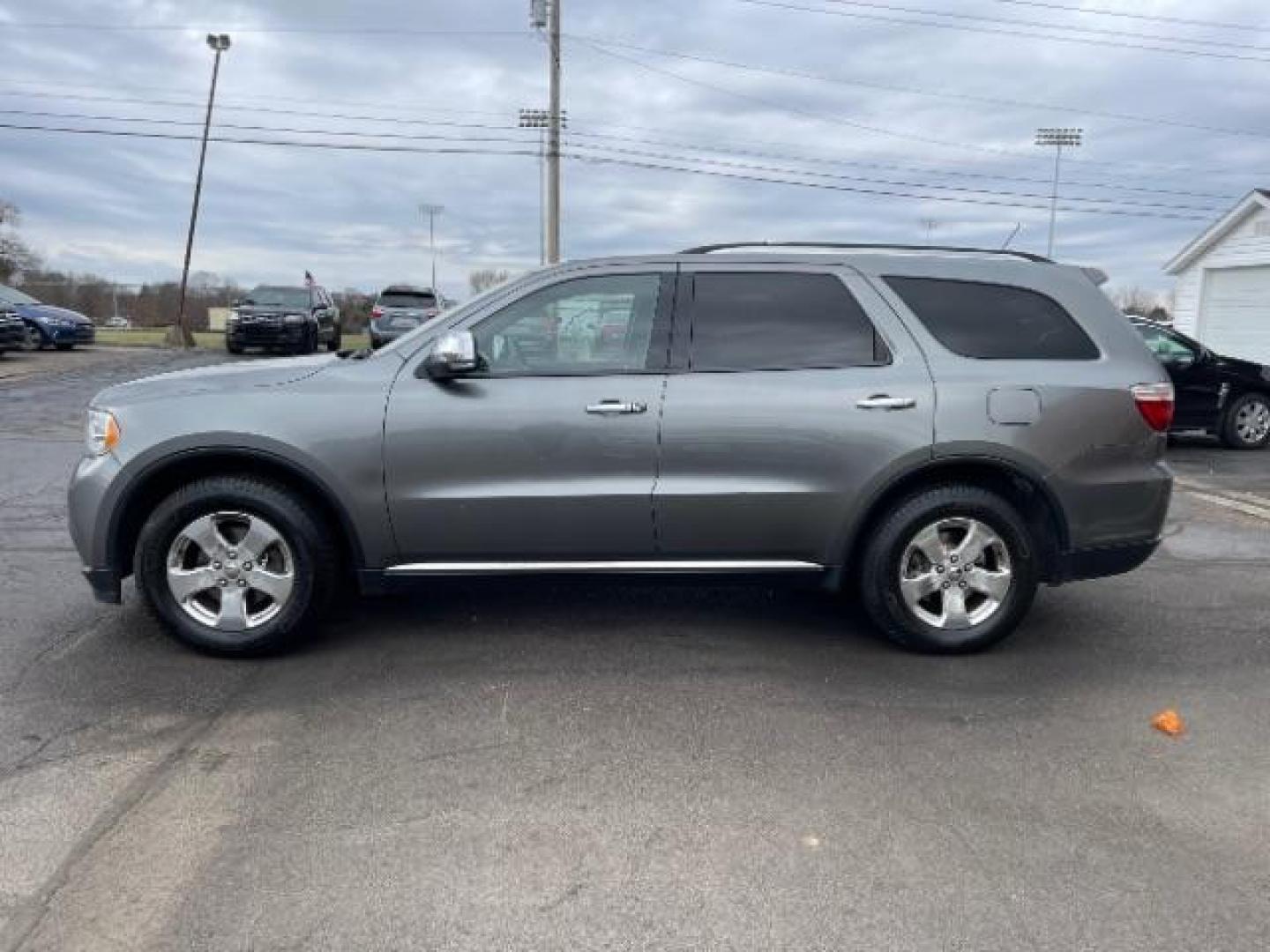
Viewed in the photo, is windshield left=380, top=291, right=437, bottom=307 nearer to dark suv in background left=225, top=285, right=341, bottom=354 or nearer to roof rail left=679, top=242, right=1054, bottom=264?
dark suv in background left=225, top=285, right=341, bottom=354

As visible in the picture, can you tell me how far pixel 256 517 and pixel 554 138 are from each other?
2344cm

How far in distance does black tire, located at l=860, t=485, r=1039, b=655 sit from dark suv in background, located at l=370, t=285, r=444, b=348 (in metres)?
20.1

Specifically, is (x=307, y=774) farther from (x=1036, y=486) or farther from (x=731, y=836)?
(x=1036, y=486)

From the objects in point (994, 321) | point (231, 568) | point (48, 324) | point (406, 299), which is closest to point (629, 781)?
point (231, 568)

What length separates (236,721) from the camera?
3.84 metres

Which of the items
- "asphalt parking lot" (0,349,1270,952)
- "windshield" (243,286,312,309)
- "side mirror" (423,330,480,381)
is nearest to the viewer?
"asphalt parking lot" (0,349,1270,952)

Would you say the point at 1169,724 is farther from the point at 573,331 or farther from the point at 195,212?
the point at 195,212

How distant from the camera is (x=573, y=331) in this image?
4484 millimetres

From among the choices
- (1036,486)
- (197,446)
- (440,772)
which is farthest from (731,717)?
(197,446)

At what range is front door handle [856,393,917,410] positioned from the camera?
4426mm

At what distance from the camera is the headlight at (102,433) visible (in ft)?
14.3

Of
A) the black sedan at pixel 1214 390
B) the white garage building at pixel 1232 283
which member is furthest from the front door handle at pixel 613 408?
the white garage building at pixel 1232 283

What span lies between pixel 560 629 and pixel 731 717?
4.17 feet

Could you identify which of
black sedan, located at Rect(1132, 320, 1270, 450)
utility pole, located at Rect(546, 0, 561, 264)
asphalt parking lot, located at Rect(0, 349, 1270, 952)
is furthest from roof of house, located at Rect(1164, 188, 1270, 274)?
asphalt parking lot, located at Rect(0, 349, 1270, 952)
